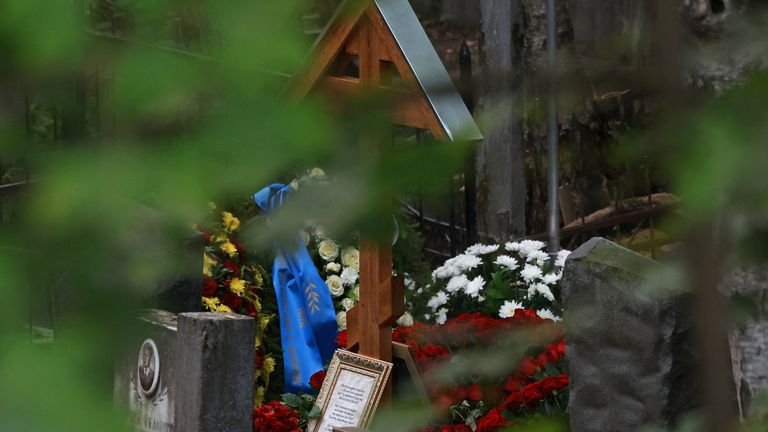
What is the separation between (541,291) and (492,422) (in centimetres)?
125

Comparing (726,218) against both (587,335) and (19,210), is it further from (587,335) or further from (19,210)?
(587,335)

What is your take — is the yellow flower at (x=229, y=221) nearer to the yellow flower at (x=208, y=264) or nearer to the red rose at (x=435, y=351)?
the yellow flower at (x=208, y=264)

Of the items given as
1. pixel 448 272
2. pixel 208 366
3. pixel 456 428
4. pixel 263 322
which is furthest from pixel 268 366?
pixel 208 366

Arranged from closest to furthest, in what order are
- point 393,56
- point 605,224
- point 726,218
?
point 726,218, point 393,56, point 605,224

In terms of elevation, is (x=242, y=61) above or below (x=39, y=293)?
above

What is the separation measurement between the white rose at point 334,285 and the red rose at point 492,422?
71.0 inches

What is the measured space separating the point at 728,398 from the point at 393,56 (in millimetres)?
2840

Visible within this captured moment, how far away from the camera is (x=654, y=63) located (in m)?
0.84

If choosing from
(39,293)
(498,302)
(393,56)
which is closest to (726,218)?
(39,293)

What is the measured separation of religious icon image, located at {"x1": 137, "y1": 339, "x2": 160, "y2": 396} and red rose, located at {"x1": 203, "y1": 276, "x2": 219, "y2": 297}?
100cm

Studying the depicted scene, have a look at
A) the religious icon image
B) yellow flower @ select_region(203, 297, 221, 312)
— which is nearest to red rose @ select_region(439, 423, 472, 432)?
the religious icon image

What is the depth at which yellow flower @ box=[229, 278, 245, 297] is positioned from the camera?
17.0ft

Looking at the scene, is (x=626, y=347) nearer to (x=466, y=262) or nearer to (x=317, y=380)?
(x=317, y=380)

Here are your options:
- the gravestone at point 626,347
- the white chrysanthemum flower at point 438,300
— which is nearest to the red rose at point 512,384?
the gravestone at point 626,347
